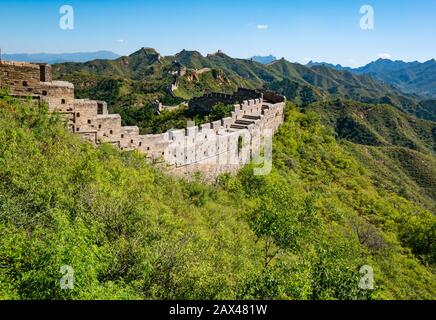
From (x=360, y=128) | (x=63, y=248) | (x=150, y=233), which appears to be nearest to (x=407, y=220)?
(x=150, y=233)

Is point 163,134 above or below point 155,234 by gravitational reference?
above

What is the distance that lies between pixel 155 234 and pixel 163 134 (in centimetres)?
870

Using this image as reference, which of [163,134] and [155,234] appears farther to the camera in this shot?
[163,134]

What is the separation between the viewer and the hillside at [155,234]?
7.06 metres

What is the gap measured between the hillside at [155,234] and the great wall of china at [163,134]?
0.71 m

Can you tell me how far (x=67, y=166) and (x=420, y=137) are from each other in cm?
10001

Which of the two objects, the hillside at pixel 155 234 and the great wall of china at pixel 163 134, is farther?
the great wall of china at pixel 163 134

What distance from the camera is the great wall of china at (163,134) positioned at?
14.3 metres

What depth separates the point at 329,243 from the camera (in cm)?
1778

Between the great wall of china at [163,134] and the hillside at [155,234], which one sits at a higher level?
the great wall of china at [163,134]

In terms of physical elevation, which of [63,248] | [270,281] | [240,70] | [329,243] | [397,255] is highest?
[240,70]

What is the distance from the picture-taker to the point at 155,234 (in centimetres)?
964

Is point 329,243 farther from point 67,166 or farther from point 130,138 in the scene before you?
point 67,166

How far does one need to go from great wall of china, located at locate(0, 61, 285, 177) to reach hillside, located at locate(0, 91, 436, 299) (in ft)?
2.32
